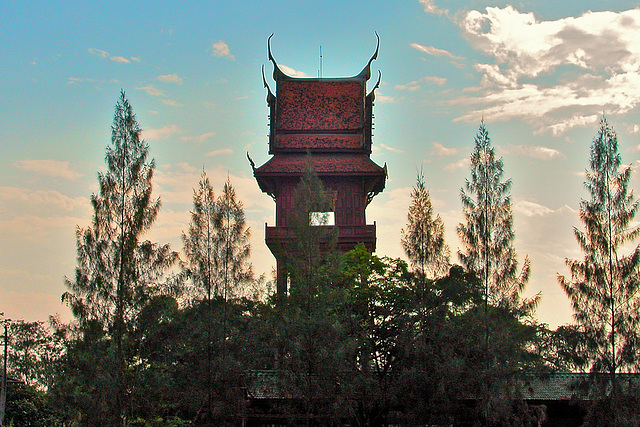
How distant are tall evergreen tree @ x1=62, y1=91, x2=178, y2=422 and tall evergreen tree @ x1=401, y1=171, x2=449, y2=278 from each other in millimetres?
8054

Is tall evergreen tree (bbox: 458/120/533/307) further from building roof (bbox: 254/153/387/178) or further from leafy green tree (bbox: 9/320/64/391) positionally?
leafy green tree (bbox: 9/320/64/391)

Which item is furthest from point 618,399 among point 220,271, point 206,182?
point 206,182

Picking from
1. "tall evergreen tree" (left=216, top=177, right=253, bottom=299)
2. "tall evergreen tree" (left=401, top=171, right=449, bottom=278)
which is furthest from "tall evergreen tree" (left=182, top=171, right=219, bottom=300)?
"tall evergreen tree" (left=401, top=171, right=449, bottom=278)

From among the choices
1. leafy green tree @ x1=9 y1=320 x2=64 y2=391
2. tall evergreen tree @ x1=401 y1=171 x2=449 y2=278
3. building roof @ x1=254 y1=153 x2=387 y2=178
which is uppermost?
building roof @ x1=254 y1=153 x2=387 y2=178

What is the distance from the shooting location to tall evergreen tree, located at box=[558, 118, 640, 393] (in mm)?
20969

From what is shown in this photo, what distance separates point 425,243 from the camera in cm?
2550

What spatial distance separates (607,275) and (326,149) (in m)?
18.6

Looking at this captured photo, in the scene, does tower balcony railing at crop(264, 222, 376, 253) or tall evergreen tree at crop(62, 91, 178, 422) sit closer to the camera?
tall evergreen tree at crop(62, 91, 178, 422)

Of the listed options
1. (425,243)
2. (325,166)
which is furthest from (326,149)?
(425,243)

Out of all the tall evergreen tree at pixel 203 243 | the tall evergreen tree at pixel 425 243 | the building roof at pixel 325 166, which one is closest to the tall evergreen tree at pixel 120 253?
the tall evergreen tree at pixel 203 243

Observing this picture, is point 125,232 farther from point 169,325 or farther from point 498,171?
point 498,171

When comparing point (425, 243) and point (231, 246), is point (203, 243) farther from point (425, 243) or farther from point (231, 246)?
point (425, 243)

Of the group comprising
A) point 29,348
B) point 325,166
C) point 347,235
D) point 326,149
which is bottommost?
point 29,348

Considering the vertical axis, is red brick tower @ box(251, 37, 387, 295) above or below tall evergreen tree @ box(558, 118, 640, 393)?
above
